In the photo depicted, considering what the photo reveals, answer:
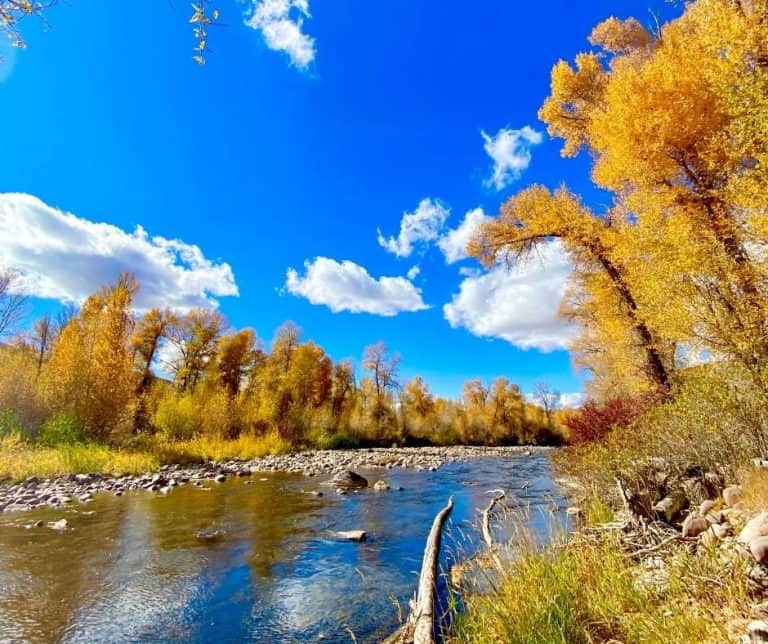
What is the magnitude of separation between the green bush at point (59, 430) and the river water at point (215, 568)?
23.8ft

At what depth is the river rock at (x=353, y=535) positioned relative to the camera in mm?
8336

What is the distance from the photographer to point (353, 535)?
844cm

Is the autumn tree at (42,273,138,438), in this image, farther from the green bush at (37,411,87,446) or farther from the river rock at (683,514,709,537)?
the river rock at (683,514,709,537)

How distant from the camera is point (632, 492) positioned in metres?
7.48

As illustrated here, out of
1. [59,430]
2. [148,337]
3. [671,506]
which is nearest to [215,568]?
[671,506]

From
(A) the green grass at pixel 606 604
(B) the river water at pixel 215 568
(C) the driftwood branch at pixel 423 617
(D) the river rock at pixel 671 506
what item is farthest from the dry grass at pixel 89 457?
(D) the river rock at pixel 671 506

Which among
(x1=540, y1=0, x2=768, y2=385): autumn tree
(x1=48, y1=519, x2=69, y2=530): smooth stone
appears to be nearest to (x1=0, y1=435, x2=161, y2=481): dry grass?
(x1=48, y1=519, x2=69, y2=530): smooth stone

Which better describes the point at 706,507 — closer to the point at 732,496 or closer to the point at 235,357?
the point at 732,496

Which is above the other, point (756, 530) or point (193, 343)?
point (193, 343)

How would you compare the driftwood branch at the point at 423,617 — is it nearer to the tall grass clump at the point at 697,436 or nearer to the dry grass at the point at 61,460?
the tall grass clump at the point at 697,436

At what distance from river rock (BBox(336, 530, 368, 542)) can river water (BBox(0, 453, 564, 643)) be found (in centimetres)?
19

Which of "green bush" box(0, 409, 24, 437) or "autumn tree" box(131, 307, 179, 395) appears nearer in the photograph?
"green bush" box(0, 409, 24, 437)

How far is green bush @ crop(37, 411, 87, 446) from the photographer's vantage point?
1670 centimetres

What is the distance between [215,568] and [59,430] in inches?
578
